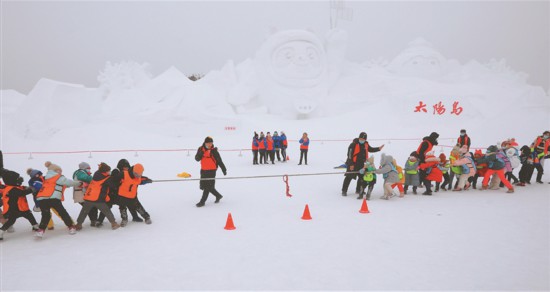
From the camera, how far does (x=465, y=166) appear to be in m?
6.77

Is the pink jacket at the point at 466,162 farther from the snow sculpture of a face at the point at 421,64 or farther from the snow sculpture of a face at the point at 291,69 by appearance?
the snow sculpture of a face at the point at 421,64

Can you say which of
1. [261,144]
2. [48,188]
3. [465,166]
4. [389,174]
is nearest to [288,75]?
[261,144]

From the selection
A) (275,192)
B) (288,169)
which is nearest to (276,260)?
(275,192)

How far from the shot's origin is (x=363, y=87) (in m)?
27.1

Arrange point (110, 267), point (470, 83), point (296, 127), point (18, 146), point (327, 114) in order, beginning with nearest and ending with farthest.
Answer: point (110, 267)
point (18, 146)
point (296, 127)
point (327, 114)
point (470, 83)

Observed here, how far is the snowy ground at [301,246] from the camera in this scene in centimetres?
323

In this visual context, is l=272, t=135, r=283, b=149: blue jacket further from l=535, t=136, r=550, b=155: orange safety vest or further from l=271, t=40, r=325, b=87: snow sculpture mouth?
l=271, t=40, r=325, b=87: snow sculpture mouth

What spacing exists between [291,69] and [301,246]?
73.4ft

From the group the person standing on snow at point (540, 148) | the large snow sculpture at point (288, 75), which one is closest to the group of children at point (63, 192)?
the person standing on snow at point (540, 148)

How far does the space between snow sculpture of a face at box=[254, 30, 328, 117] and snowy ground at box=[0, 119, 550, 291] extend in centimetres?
1865

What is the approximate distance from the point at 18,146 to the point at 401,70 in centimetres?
2969

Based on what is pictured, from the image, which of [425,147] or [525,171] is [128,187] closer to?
[425,147]

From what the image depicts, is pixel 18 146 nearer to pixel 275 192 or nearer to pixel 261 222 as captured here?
pixel 275 192

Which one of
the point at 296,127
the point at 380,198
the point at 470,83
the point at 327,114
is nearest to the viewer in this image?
the point at 380,198
